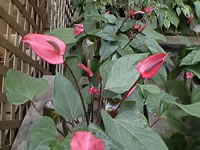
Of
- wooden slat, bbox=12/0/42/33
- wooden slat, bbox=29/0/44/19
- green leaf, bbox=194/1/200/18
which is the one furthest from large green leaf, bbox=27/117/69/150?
green leaf, bbox=194/1/200/18

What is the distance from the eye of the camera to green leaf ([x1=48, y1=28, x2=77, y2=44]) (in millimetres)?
985

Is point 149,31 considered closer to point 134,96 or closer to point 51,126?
point 134,96

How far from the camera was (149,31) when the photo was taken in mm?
1142

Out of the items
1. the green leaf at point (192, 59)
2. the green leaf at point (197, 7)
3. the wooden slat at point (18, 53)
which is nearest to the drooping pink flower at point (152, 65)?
the green leaf at point (192, 59)

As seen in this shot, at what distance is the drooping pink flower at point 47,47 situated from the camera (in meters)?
0.47

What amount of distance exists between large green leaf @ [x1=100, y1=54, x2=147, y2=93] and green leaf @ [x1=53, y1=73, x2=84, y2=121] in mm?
97

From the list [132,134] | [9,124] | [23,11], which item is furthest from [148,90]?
[23,11]

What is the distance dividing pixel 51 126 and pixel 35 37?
8.3 inches

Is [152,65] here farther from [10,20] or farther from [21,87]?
[10,20]

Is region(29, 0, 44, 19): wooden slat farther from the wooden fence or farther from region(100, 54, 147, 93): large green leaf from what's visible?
region(100, 54, 147, 93): large green leaf

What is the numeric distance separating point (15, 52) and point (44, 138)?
832 mm

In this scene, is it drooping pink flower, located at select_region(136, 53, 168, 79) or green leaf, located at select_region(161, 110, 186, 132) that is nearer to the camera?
drooping pink flower, located at select_region(136, 53, 168, 79)

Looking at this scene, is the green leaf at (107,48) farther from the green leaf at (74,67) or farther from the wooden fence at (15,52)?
the wooden fence at (15,52)

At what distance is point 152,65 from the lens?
1.65 ft
